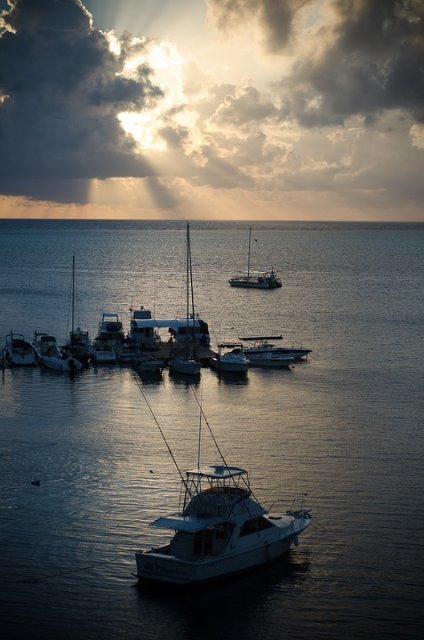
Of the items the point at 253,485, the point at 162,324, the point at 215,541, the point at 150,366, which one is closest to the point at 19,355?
the point at 150,366

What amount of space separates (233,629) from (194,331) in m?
54.2

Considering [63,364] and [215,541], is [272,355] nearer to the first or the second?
[63,364]

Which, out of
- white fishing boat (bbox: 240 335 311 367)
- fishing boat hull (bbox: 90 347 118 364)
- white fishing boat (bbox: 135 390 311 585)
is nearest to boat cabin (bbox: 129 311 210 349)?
fishing boat hull (bbox: 90 347 118 364)

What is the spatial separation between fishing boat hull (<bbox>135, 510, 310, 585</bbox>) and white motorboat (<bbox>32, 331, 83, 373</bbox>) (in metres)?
43.3

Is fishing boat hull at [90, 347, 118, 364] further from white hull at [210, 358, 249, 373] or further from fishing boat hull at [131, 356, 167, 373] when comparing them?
white hull at [210, 358, 249, 373]

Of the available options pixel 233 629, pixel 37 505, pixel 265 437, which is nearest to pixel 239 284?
pixel 265 437

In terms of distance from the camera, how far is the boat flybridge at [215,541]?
32312 mm

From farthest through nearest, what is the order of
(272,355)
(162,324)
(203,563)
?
1. (162,324)
2. (272,355)
3. (203,563)

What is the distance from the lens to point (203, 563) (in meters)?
32.2

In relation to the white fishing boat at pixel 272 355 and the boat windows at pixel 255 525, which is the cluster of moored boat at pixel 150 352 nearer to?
the white fishing boat at pixel 272 355

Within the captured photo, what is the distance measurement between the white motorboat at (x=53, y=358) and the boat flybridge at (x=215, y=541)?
42.0 metres

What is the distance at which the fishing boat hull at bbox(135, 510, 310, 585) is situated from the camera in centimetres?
3216

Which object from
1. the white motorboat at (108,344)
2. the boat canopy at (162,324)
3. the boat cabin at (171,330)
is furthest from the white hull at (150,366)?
the boat canopy at (162,324)

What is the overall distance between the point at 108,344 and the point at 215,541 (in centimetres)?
5084
